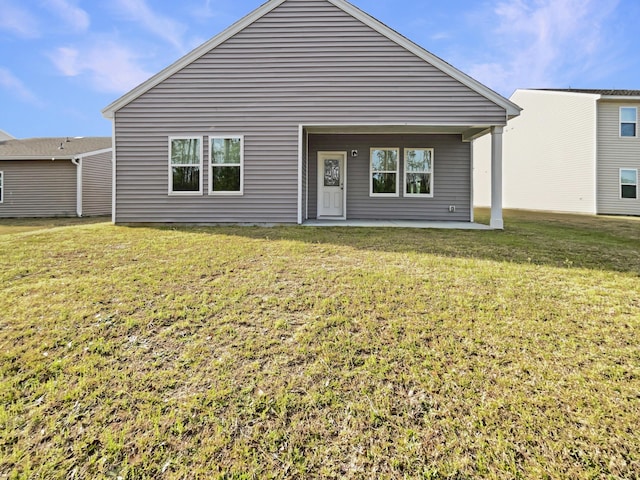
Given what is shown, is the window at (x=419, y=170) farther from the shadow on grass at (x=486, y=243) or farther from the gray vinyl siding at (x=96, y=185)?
the gray vinyl siding at (x=96, y=185)

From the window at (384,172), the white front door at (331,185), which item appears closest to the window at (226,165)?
the white front door at (331,185)

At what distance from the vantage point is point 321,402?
2.39m

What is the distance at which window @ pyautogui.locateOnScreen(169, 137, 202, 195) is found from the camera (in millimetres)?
9359

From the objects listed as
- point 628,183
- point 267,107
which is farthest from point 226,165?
point 628,183

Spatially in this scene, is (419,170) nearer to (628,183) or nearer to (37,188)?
(628,183)

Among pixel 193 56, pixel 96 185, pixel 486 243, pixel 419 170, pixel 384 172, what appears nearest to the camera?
pixel 486 243

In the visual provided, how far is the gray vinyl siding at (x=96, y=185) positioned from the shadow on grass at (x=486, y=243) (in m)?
12.0

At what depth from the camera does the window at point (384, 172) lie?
11188mm

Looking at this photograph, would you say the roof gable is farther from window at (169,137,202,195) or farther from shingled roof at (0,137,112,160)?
shingled roof at (0,137,112,160)

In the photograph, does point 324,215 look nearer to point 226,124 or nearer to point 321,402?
point 226,124

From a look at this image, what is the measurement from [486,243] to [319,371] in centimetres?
551

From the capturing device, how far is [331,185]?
11422 mm

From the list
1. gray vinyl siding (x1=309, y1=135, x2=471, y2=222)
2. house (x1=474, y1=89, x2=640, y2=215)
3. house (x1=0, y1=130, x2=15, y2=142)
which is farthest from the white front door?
house (x1=0, y1=130, x2=15, y2=142)

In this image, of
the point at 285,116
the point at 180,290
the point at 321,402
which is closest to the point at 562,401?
the point at 321,402
